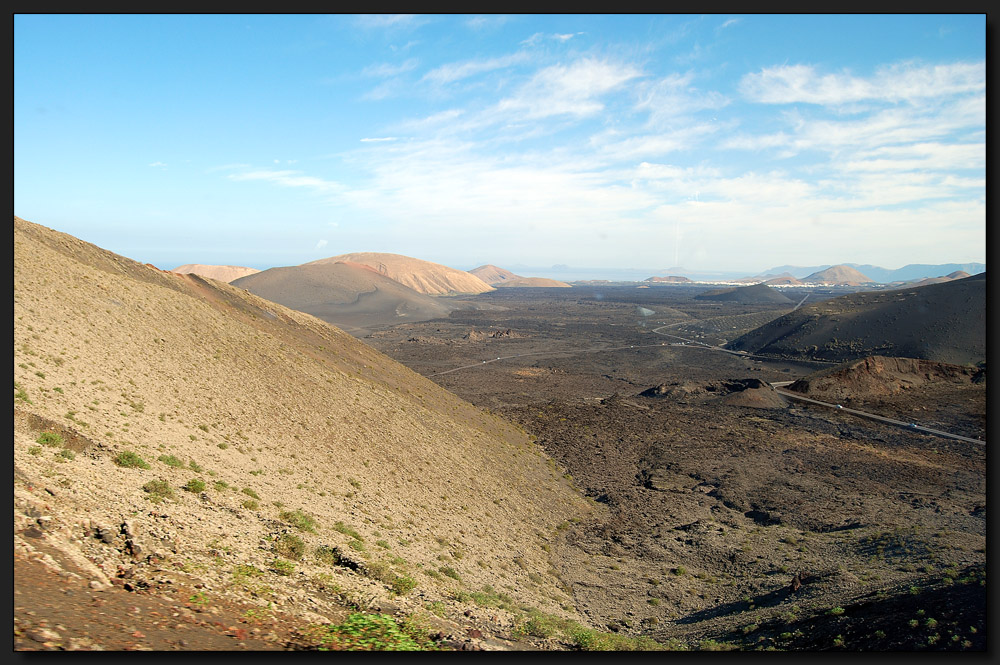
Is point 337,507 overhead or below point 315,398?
below

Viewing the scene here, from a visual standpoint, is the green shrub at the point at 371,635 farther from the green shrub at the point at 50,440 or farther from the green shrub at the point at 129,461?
the green shrub at the point at 50,440

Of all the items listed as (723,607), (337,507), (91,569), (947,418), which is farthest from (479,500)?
(947,418)

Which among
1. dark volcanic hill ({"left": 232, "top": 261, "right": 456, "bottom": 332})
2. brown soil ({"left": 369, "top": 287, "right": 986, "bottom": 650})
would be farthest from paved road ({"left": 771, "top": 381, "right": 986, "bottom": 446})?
dark volcanic hill ({"left": 232, "top": 261, "right": 456, "bottom": 332})

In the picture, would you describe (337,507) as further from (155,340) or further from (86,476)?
(155,340)

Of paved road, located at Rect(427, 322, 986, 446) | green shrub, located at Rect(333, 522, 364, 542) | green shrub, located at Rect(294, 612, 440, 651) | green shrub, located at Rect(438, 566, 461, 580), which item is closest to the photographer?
green shrub, located at Rect(294, 612, 440, 651)

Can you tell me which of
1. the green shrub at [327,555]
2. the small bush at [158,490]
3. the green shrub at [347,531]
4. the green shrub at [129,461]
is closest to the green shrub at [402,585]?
the green shrub at [327,555]

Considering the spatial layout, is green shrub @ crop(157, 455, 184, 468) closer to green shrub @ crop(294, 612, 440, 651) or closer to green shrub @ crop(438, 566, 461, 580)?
green shrub @ crop(294, 612, 440, 651)
